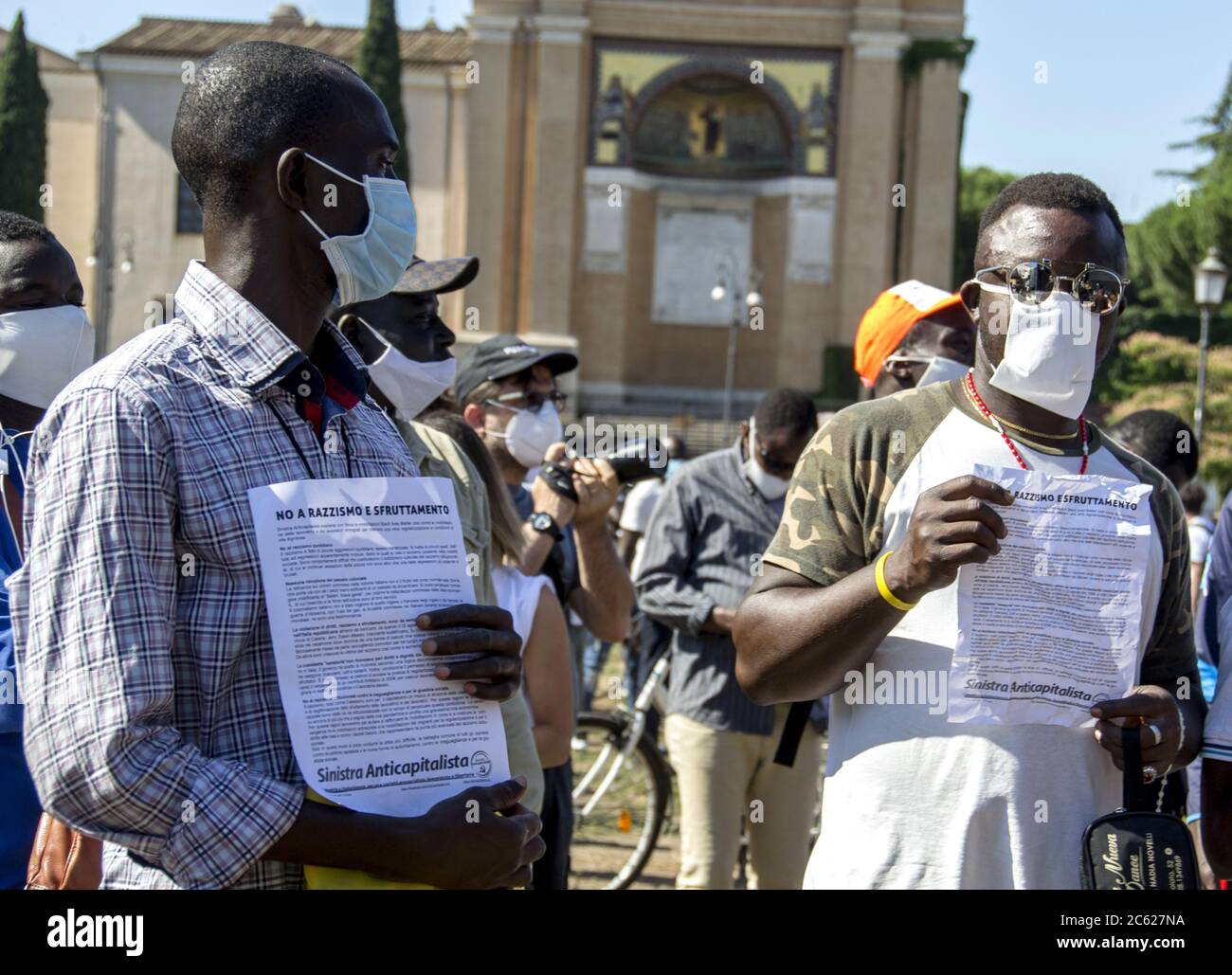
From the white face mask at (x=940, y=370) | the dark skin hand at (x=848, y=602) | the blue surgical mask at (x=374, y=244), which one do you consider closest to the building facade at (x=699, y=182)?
the white face mask at (x=940, y=370)

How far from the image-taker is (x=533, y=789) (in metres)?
3.88

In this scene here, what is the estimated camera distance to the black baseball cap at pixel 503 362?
203 inches

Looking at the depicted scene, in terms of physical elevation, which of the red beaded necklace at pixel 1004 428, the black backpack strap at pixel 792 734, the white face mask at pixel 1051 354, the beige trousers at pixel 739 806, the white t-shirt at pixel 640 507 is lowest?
the beige trousers at pixel 739 806

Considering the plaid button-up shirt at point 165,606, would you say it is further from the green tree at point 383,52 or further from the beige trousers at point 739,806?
the green tree at point 383,52

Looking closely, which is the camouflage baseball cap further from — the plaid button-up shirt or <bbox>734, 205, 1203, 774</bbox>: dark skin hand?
the plaid button-up shirt

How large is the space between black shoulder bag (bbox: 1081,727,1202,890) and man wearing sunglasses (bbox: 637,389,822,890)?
3.20 meters

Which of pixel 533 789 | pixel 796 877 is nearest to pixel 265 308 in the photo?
pixel 533 789

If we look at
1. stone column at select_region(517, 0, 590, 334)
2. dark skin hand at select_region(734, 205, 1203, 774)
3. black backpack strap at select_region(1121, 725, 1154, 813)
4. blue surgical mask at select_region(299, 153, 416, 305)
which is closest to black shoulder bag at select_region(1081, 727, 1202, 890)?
black backpack strap at select_region(1121, 725, 1154, 813)

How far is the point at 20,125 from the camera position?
119 ft

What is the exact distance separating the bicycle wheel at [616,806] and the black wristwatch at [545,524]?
2768 mm

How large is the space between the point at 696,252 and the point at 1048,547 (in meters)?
35.2

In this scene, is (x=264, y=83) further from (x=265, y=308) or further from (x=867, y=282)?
(x=867, y=282)

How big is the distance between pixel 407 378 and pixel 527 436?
1.21 metres

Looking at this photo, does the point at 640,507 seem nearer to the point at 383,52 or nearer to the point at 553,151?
the point at 553,151
